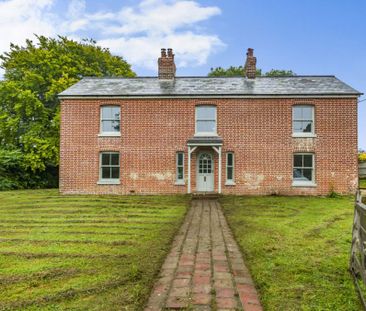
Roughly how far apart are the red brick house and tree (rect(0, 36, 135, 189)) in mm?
6769

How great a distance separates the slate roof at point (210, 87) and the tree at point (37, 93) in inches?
→ 264

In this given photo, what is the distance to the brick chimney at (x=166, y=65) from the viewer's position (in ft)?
66.8

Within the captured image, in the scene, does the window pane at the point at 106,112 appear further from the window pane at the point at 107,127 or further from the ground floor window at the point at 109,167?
the ground floor window at the point at 109,167

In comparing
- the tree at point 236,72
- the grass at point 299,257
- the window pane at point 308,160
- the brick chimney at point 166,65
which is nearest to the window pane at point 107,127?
the brick chimney at point 166,65

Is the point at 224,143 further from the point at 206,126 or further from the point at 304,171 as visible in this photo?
the point at 304,171

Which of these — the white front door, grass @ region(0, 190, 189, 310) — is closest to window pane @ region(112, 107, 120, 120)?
the white front door

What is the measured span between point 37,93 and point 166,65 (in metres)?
12.5

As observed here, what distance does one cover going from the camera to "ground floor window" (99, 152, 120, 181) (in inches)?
743

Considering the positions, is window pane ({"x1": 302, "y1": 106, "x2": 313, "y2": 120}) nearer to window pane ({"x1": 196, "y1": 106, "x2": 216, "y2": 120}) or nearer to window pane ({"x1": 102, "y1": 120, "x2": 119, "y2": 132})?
window pane ({"x1": 196, "y1": 106, "x2": 216, "y2": 120})

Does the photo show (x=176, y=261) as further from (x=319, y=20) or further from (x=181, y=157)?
(x=319, y=20)

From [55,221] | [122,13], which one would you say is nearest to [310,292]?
[55,221]

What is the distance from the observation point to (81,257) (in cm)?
594

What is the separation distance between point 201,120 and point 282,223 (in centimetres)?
1019

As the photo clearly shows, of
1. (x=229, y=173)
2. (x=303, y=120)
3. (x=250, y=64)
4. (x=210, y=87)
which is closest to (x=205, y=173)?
(x=229, y=173)
